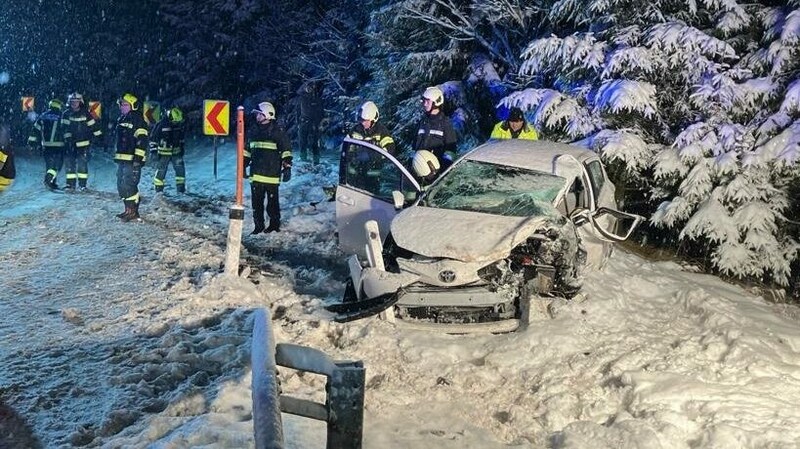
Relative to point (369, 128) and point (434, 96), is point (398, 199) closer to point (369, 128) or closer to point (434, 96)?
point (369, 128)

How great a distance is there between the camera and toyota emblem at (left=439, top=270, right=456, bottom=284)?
18.7 ft

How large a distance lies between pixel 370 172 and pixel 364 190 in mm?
234

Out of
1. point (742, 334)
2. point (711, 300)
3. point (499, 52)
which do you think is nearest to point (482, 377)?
point (742, 334)

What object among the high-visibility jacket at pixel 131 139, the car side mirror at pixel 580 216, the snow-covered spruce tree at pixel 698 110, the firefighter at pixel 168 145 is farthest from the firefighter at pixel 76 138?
the car side mirror at pixel 580 216

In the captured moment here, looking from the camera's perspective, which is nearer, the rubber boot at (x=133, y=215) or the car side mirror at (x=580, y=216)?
the car side mirror at (x=580, y=216)

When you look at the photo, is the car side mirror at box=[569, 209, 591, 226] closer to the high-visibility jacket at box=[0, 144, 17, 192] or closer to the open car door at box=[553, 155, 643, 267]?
the open car door at box=[553, 155, 643, 267]

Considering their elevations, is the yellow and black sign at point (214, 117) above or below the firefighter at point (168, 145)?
above

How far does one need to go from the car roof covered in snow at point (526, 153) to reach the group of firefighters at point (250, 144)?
2.09ft

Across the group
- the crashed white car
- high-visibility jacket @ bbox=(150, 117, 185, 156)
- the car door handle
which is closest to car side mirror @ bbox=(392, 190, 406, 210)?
the crashed white car

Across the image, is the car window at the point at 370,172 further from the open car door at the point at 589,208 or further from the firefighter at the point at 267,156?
the firefighter at the point at 267,156

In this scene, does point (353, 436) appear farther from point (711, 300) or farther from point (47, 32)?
point (47, 32)

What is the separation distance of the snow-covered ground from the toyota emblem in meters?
0.54

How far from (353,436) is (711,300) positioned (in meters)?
5.71

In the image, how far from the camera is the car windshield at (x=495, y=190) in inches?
260
